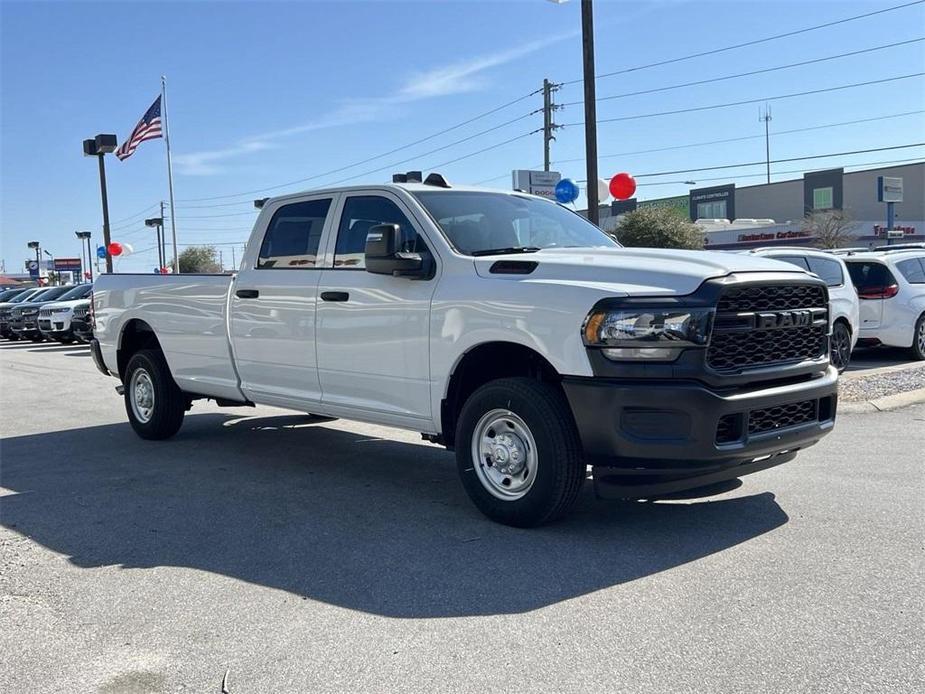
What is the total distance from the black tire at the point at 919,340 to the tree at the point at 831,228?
40541 millimetres

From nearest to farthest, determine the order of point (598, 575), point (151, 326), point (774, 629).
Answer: point (774, 629), point (598, 575), point (151, 326)

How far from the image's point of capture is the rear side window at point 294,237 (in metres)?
6.68

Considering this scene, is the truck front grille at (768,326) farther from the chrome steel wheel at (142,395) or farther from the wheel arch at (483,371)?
the chrome steel wheel at (142,395)

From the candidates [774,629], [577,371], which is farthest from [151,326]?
[774,629]

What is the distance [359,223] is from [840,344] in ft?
24.4

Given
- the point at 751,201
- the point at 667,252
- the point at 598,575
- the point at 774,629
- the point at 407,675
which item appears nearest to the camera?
the point at 407,675

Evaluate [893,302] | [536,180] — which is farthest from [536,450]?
[536,180]

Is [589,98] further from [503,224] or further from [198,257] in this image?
[198,257]

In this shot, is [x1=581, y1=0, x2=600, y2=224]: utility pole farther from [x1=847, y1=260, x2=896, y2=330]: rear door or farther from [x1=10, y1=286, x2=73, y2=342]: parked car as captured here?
[x1=10, y1=286, x2=73, y2=342]: parked car

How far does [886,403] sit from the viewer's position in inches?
370

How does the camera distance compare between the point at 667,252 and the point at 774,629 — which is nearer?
the point at 774,629

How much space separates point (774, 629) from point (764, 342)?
1697 millimetres

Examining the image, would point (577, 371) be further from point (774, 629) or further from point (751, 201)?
point (751, 201)

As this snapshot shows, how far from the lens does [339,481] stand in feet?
21.7
